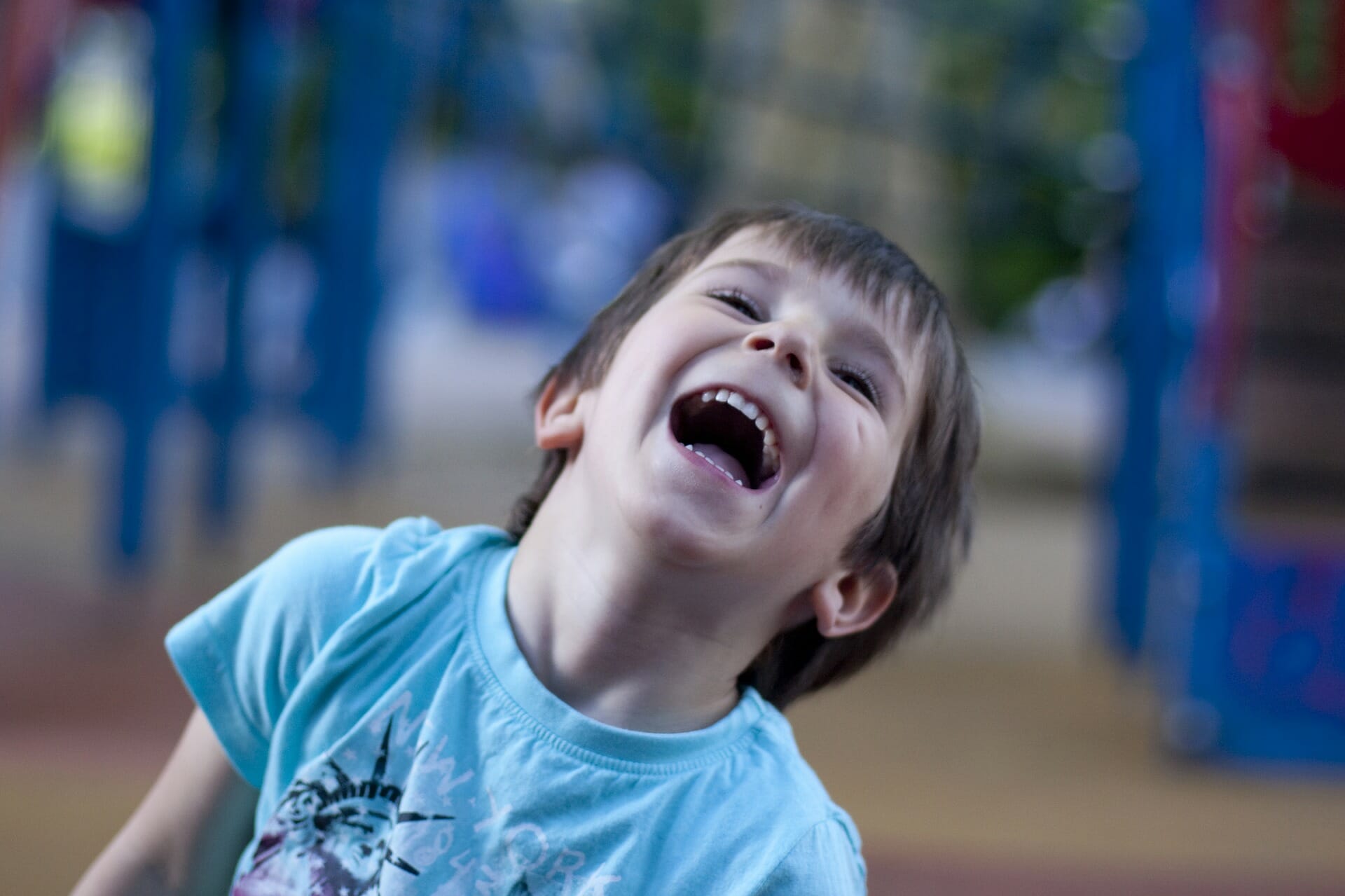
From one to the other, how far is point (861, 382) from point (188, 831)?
607mm

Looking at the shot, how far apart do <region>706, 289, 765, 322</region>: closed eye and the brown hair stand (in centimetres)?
6

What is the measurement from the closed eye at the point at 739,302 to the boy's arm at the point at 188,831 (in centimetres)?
50

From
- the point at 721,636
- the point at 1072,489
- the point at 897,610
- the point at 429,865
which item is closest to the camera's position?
the point at 429,865

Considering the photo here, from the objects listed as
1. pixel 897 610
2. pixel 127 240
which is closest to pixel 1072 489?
pixel 127 240

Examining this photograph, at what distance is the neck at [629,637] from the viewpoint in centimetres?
93

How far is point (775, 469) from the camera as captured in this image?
93cm

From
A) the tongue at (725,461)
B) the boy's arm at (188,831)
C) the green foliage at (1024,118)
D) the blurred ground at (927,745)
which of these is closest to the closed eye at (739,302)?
the tongue at (725,461)

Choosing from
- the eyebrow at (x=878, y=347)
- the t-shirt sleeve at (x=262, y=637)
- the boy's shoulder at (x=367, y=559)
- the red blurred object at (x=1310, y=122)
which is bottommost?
the t-shirt sleeve at (x=262, y=637)

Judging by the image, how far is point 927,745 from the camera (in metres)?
2.69

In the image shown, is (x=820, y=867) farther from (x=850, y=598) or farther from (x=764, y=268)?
(x=764, y=268)

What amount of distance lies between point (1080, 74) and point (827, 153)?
1.90m

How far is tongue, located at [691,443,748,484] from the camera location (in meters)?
0.96

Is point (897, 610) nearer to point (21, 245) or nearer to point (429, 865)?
point (429, 865)

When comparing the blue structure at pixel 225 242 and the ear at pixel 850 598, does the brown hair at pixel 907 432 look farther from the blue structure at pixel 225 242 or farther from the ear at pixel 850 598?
the blue structure at pixel 225 242
